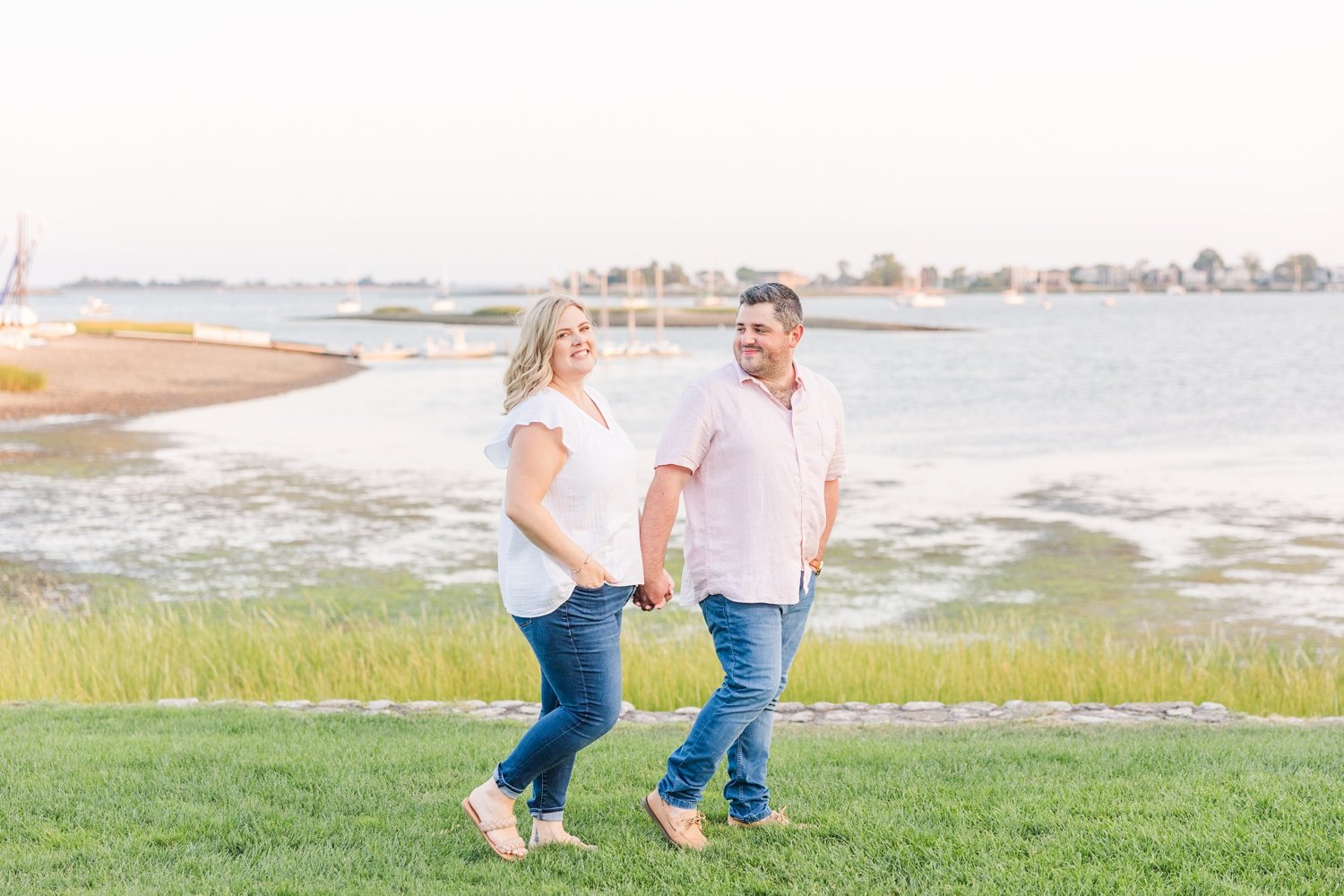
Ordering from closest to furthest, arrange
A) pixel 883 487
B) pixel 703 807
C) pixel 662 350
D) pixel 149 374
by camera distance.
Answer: pixel 703 807 → pixel 883 487 → pixel 149 374 → pixel 662 350

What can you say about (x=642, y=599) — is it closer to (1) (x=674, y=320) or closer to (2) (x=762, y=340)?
(2) (x=762, y=340)

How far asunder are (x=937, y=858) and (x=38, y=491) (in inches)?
816

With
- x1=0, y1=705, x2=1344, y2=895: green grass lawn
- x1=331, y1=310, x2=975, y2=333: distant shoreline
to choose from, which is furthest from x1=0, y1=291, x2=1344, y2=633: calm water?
x1=331, y1=310, x2=975, y2=333: distant shoreline

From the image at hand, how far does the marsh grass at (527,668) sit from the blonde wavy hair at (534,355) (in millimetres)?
5063

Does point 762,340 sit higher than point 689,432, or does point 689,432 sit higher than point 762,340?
point 762,340

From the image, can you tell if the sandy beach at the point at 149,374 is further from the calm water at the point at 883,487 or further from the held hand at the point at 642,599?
the held hand at the point at 642,599

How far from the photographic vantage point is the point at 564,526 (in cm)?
439

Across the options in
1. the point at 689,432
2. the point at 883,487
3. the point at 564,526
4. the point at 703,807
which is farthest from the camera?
the point at 883,487

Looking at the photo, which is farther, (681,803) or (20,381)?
(20,381)

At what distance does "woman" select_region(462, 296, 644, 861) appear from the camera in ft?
14.1

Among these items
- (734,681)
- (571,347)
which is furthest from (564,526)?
(734,681)

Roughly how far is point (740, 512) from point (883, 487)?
1950 centimetres

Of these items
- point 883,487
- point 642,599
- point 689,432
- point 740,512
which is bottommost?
point 883,487

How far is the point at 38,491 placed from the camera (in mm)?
21594
